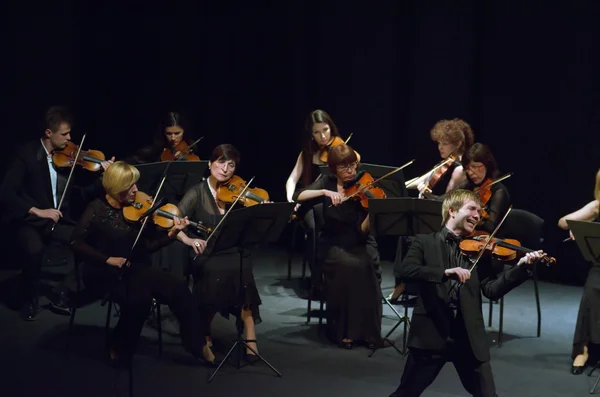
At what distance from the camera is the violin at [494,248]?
163 inches

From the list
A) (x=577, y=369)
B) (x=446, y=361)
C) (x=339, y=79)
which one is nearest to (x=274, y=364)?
(x=446, y=361)

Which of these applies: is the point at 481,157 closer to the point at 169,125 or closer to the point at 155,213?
the point at 155,213

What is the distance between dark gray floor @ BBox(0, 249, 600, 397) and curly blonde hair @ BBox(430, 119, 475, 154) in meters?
1.22

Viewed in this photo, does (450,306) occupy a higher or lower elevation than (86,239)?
lower

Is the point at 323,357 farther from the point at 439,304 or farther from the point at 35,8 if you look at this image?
the point at 35,8

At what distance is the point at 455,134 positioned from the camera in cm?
636

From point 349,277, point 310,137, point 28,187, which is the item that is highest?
point 310,137

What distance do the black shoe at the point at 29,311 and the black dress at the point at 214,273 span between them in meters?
1.35

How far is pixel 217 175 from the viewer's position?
5.38 meters

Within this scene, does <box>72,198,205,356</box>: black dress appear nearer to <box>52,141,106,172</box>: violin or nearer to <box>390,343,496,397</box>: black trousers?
<box>52,141,106,172</box>: violin

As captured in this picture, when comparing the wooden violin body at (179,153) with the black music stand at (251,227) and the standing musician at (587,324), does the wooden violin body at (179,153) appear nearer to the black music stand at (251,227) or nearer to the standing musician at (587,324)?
the black music stand at (251,227)

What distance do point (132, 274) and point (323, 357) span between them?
1239 mm

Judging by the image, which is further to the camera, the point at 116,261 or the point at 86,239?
the point at 86,239

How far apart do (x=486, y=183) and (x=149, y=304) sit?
2.25 m
